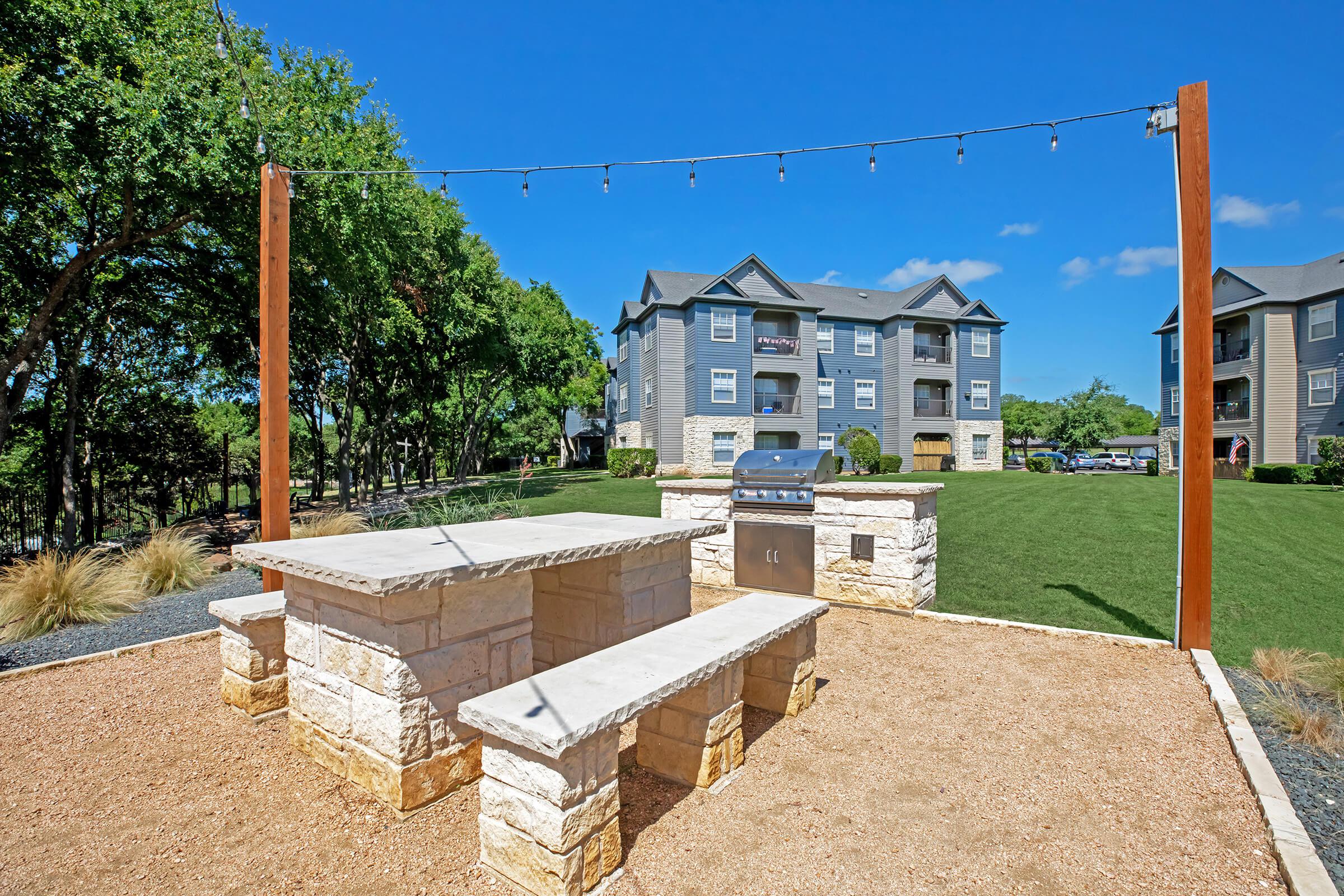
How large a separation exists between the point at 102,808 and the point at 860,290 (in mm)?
34065

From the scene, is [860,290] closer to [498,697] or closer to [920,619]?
[920,619]

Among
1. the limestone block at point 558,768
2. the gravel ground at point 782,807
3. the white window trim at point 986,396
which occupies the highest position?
the white window trim at point 986,396

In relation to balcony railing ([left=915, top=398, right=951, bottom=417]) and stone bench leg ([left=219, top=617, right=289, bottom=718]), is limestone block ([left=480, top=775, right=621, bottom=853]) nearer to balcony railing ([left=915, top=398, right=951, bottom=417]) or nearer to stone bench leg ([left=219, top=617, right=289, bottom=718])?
stone bench leg ([left=219, top=617, right=289, bottom=718])

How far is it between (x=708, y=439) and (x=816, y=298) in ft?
33.2

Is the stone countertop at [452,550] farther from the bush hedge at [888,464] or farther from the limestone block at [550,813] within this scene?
the bush hedge at [888,464]

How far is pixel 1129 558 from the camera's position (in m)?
9.09

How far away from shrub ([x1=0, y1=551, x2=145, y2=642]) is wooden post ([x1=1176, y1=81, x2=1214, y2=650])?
406 inches

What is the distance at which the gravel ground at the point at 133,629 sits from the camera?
5.23 m

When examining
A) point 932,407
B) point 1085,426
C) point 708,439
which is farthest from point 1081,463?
point 708,439

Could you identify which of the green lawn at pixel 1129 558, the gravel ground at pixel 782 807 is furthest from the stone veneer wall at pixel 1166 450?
the gravel ground at pixel 782 807

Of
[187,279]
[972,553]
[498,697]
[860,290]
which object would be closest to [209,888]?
[498,697]

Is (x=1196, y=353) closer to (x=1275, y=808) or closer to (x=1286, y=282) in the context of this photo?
(x=1275, y=808)

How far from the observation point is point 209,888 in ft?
8.05

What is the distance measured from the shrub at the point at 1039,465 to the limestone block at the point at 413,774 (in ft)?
110
